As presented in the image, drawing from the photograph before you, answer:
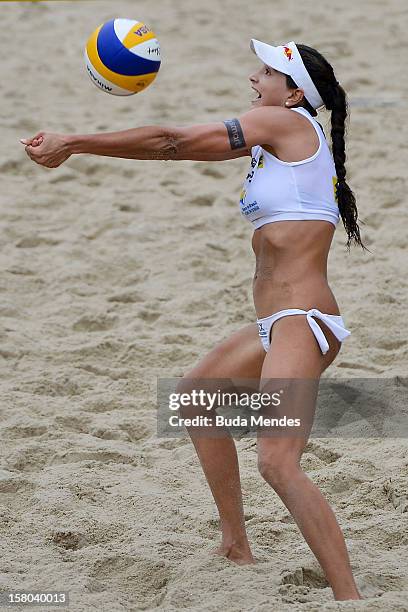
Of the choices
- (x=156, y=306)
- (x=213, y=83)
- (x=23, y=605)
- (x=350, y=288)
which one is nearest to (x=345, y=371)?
(x=350, y=288)

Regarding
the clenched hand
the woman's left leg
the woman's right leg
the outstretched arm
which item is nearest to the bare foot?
the woman's right leg

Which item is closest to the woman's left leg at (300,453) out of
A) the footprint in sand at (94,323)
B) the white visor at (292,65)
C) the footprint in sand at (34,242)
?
the white visor at (292,65)

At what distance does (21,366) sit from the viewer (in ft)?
16.8

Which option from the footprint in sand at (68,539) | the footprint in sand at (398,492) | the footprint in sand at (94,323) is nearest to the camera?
the footprint in sand at (68,539)

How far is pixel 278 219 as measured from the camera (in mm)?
3363

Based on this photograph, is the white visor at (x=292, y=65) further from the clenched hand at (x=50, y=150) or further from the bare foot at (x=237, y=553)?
the bare foot at (x=237, y=553)

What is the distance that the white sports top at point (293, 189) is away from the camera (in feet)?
10.9

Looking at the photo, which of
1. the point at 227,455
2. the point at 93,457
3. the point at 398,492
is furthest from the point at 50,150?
the point at 398,492

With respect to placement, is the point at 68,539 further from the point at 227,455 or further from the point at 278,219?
the point at 278,219

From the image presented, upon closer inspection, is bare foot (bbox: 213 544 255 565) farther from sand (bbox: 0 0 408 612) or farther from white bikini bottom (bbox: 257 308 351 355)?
white bikini bottom (bbox: 257 308 351 355)

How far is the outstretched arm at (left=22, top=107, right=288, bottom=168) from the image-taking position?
3295 millimetres

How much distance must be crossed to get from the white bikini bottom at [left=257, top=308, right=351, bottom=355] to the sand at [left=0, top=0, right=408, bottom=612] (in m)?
0.76

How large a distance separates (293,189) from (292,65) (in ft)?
1.46

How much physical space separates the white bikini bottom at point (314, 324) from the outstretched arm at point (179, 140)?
538 millimetres
